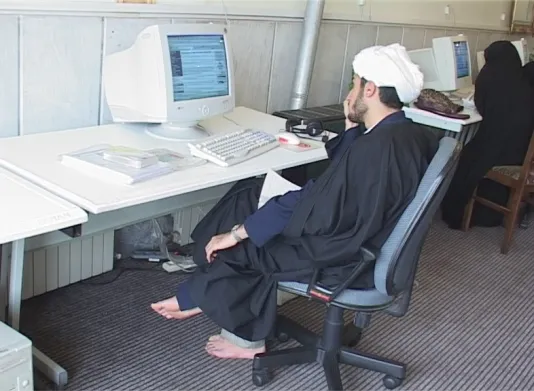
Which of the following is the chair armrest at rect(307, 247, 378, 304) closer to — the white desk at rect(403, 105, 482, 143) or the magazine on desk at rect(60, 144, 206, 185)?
the magazine on desk at rect(60, 144, 206, 185)

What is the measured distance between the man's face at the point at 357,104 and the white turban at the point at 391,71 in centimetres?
4

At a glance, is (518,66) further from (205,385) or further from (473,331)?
(205,385)

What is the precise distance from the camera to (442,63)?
3980 mm

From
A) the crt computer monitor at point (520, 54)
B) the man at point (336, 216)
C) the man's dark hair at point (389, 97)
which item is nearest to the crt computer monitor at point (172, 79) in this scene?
the man at point (336, 216)

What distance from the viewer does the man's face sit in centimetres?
197

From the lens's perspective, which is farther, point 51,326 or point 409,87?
point 51,326

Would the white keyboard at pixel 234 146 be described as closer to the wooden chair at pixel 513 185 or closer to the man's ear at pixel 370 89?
the man's ear at pixel 370 89

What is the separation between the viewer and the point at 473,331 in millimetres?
2670

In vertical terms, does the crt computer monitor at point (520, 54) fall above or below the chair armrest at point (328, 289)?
above

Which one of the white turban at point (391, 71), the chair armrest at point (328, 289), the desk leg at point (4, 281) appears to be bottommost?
the desk leg at point (4, 281)

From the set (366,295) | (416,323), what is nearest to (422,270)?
(416,323)

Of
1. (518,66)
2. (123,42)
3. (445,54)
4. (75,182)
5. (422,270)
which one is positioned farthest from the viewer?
(445,54)

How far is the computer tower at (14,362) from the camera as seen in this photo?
5.57 ft

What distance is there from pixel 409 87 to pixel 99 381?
1320 millimetres
